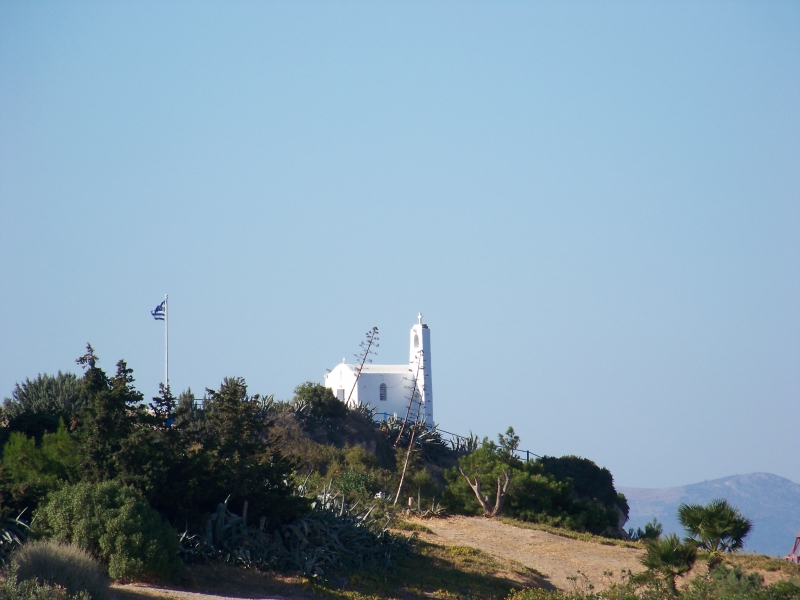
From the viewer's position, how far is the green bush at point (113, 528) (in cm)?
1288

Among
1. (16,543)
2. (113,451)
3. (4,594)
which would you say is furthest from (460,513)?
(4,594)

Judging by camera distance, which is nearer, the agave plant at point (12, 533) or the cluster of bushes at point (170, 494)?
the agave plant at point (12, 533)

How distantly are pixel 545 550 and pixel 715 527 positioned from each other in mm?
9143

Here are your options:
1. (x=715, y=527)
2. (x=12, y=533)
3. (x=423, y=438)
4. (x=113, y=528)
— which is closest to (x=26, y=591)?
(x=113, y=528)

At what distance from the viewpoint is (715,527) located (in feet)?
44.1

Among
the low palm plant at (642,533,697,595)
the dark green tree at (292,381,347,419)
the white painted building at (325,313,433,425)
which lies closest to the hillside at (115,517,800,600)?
the low palm plant at (642,533,697,595)

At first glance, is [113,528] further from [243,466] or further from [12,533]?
[243,466]

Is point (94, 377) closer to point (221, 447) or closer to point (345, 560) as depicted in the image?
point (221, 447)

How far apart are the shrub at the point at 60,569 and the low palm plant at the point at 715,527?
849cm

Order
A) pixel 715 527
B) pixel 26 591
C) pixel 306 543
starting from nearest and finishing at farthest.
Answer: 1. pixel 26 591
2. pixel 715 527
3. pixel 306 543

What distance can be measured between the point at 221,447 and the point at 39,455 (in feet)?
10.2

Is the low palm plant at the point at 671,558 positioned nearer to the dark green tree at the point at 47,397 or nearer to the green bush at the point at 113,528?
the green bush at the point at 113,528

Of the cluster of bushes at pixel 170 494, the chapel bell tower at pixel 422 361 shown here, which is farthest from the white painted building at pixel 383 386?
the cluster of bushes at pixel 170 494

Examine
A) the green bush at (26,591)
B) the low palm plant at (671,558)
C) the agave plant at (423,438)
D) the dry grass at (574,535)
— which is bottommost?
the green bush at (26,591)
